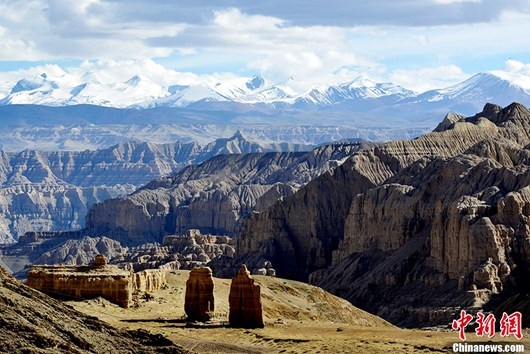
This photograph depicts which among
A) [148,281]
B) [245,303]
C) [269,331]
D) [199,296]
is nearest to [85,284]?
[199,296]

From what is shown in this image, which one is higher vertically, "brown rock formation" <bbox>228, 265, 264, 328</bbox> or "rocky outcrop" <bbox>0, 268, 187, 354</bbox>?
"brown rock formation" <bbox>228, 265, 264, 328</bbox>

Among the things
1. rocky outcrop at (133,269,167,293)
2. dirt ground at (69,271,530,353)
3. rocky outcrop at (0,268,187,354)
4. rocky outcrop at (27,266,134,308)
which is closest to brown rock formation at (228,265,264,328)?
dirt ground at (69,271,530,353)

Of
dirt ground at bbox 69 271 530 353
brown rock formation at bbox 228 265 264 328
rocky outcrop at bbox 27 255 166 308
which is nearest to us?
dirt ground at bbox 69 271 530 353

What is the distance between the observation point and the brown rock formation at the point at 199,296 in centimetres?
9200

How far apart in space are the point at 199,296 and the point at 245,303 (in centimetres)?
483

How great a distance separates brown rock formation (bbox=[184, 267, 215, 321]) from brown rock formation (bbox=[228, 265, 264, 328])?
2954 mm

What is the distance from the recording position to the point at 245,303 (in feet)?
293

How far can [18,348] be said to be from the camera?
55.3 m

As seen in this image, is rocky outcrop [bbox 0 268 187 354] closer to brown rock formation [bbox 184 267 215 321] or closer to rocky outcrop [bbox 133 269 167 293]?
brown rock formation [bbox 184 267 215 321]

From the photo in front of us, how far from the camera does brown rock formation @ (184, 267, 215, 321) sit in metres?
92.0

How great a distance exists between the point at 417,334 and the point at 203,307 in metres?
14.7

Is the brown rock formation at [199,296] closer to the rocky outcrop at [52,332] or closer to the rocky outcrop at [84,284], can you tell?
the rocky outcrop at [84,284]

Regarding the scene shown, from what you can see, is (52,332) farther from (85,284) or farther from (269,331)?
(85,284)

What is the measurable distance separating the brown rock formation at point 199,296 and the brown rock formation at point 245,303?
295 centimetres
